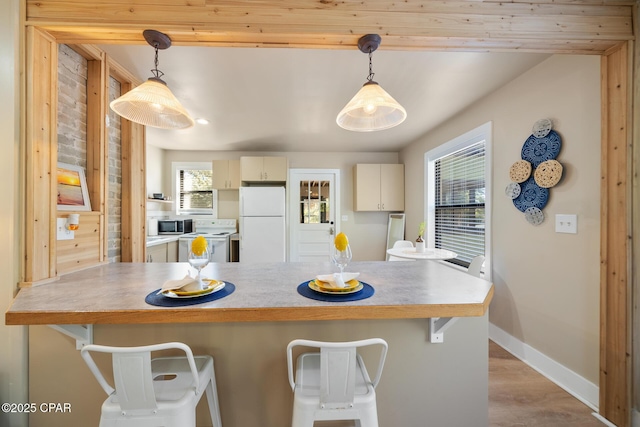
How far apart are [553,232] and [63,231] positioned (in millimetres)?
3200

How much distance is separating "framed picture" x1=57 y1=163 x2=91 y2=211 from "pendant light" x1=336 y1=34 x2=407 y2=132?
1.63 meters

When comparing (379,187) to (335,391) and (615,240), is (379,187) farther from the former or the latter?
(335,391)

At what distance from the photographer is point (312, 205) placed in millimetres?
4605

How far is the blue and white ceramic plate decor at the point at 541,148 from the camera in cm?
179

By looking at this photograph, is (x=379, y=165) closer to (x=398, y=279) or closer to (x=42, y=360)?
(x=398, y=279)

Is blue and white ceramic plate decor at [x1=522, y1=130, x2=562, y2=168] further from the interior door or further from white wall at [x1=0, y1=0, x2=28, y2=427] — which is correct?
white wall at [x1=0, y1=0, x2=28, y2=427]

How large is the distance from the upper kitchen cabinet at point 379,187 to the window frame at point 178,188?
2.60 metres

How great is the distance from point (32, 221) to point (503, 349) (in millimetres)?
3416

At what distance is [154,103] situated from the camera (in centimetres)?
117

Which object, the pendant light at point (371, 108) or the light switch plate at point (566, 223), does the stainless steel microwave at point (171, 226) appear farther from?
the light switch plate at point (566, 223)

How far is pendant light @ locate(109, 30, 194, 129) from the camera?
1167mm

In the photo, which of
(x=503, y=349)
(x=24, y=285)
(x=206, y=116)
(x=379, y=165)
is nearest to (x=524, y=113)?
(x=503, y=349)

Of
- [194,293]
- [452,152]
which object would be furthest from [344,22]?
[452,152]

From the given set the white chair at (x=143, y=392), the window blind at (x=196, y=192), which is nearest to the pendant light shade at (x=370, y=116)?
the white chair at (x=143, y=392)
